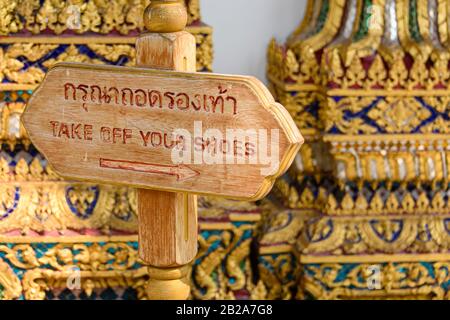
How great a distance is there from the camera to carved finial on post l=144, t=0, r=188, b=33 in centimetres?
201

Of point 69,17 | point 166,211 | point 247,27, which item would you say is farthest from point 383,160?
point 166,211

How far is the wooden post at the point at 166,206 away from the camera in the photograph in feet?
6.57

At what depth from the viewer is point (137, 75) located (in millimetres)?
1976

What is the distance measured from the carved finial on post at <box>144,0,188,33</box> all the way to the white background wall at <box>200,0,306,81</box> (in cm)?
118

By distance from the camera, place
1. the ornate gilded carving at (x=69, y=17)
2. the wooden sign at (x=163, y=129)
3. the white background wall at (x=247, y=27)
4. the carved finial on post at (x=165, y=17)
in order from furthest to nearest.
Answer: the white background wall at (x=247, y=27), the ornate gilded carving at (x=69, y=17), the carved finial on post at (x=165, y=17), the wooden sign at (x=163, y=129)

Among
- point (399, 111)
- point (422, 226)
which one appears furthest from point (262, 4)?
point (422, 226)

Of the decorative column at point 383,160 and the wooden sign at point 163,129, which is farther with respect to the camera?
the decorative column at point 383,160

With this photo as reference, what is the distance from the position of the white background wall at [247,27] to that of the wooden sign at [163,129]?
1.19m

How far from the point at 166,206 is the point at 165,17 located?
315 millimetres

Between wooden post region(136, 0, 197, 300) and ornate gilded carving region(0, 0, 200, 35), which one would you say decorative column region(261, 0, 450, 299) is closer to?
ornate gilded carving region(0, 0, 200, 35)

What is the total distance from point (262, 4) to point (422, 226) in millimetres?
747

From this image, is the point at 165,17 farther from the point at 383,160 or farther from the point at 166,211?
the point at 383,160

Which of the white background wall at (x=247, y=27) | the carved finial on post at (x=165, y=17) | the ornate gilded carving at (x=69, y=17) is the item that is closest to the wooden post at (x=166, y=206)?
the carved finial on post at (x=165, y=17)

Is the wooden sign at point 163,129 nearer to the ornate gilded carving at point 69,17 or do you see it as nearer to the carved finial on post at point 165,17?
the carved finial on post at point 165,17
